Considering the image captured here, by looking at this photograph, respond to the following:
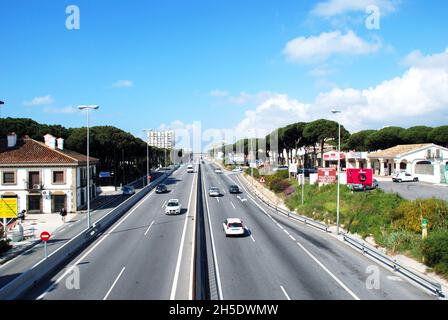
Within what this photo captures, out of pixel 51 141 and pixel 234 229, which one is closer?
pixel 234 229

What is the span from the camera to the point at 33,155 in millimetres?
45531

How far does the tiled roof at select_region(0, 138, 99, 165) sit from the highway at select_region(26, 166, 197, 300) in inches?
535

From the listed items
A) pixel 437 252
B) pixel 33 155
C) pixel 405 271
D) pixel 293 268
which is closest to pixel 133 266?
pixel 293 268

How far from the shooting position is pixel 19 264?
22.4m

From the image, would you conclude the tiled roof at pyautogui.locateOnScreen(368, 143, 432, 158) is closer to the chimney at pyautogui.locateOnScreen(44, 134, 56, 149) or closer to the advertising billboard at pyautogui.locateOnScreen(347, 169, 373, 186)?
the advertising billboard at pyautogui.locateOnScreen(347, 169, 373, 186)

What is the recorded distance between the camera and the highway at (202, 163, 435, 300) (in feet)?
57.5

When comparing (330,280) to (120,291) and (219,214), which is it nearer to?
(120,291)

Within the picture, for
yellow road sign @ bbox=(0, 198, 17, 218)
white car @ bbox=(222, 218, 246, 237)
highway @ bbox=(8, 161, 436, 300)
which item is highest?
yellow road sign @ bbox=(0, 198, 17, 218)

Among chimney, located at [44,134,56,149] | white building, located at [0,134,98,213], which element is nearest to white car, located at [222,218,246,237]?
white building, located at [0,134,98,213]

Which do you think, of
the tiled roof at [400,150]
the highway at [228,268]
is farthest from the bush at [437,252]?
the tiled roof at [400,150]

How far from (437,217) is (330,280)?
1220 centimetres

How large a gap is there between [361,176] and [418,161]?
1075 inches

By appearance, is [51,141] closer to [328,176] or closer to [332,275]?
[328,176]

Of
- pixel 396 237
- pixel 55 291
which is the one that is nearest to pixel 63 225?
pixel 55 291
